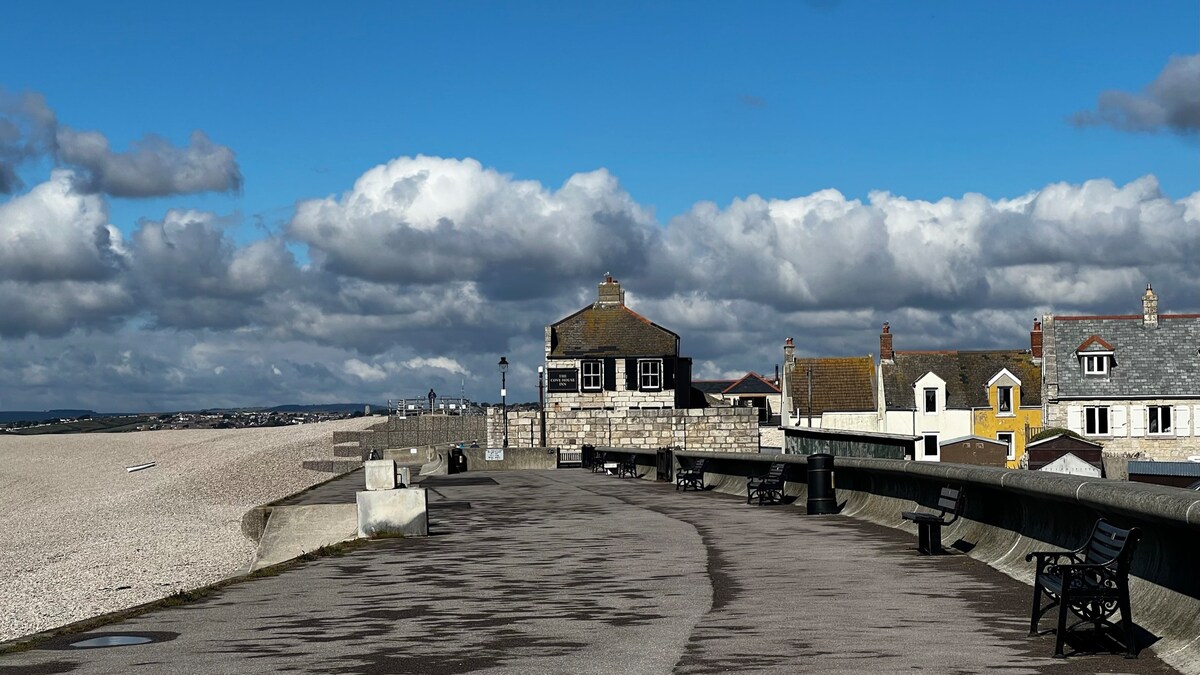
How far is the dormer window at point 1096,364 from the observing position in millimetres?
74875

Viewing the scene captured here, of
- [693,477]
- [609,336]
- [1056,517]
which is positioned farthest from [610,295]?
[1056,517]

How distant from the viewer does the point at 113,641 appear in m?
11.7

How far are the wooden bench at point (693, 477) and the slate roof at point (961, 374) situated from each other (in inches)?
1870

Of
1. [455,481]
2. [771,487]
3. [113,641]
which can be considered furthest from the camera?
[455,481]

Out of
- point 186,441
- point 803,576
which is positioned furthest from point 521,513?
point 186,441

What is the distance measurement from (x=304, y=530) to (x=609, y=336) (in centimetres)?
6185

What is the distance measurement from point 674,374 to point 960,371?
16624 millimetres

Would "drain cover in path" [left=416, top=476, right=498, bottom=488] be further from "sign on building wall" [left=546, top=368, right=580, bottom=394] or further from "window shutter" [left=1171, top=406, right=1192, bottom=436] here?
"window shutter" [left=1171, top=406, right=1192, bottom=436]

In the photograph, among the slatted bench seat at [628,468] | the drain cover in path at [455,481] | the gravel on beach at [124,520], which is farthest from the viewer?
the slatted bench seat at [628,468]

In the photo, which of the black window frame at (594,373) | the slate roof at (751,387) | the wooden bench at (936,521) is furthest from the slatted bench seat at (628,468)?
the slate roof at (751,387)

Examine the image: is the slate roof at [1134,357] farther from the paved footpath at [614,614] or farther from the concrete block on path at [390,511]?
the concrete block on path at [390,511]

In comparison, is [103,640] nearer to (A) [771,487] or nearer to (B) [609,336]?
(A) [771,487]

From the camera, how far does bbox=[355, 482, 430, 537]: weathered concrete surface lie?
21.6 m

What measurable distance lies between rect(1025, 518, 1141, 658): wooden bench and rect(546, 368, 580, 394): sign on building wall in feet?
241
